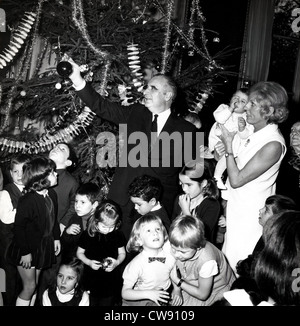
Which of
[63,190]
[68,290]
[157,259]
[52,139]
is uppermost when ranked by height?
[52,139]

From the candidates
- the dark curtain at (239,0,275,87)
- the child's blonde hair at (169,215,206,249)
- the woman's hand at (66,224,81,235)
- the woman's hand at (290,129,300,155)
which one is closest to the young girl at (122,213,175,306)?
the child's blonde hair at (169,215,206,249)

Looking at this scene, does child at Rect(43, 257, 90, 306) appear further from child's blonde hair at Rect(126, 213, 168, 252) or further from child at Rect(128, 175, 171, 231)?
child at Rect(128, 175, 171, 231)

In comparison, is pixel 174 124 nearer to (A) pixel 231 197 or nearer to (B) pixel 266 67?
(A) pixel 231 197

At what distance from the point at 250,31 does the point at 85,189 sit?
3620 mm

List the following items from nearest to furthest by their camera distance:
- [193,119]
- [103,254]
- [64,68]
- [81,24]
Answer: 1. [64,68]
2. [103,254]
3. [81,24]
4. [193,119]

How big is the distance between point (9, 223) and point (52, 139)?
799 millimetres

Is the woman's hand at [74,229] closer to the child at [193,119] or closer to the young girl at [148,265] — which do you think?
the young girl at [148,265]

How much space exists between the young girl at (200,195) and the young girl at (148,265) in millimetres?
332

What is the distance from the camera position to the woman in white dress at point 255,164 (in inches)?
97.5

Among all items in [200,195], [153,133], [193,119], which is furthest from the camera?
[193,119]

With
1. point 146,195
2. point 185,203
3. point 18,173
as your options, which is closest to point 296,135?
point 185,203

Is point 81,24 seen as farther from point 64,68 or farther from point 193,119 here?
point 193,119

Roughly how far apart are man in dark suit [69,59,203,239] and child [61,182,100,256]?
6.4 inches

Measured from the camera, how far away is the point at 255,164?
245 cm
